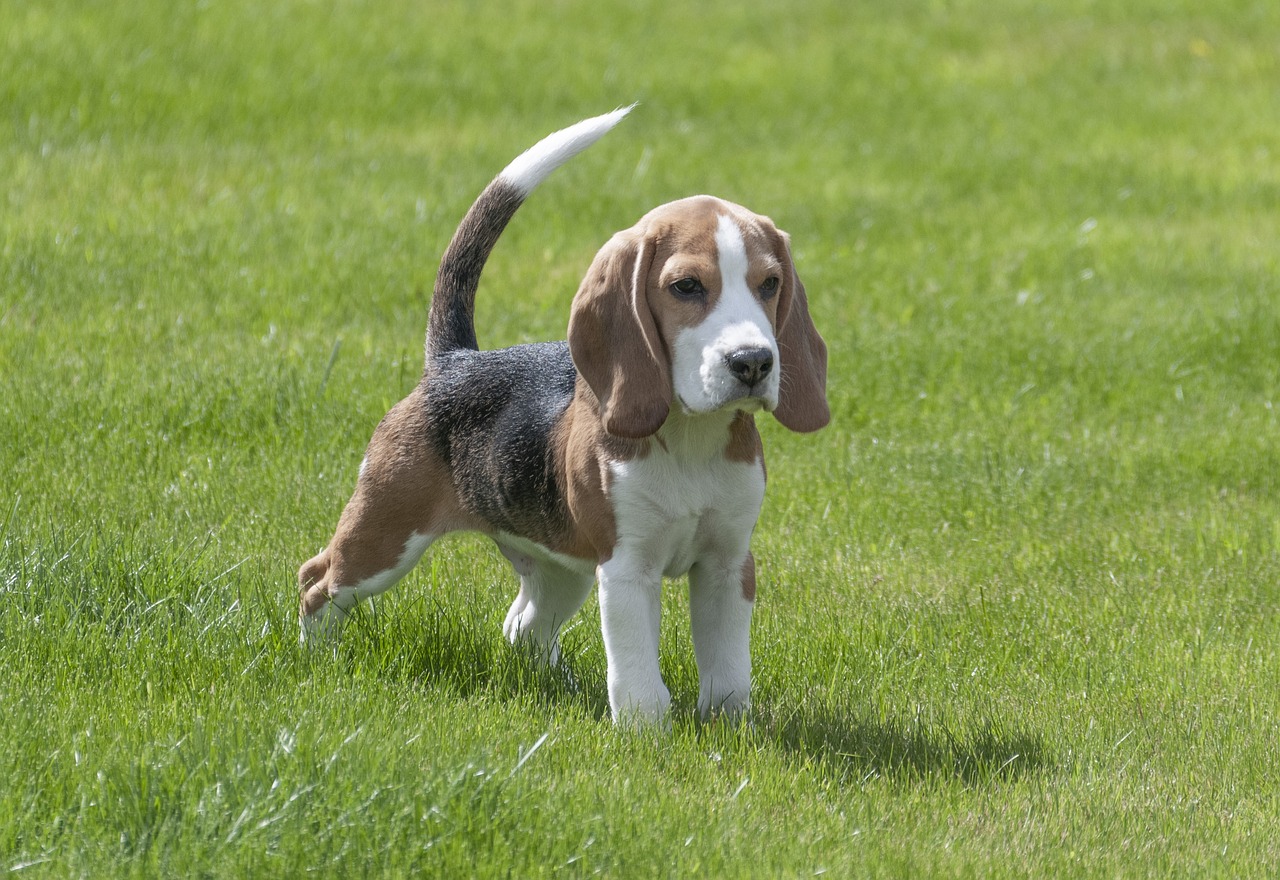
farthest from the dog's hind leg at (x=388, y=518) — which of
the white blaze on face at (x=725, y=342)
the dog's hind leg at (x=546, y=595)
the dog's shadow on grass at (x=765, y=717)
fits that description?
the white blaze on face at (x=725, y=342)

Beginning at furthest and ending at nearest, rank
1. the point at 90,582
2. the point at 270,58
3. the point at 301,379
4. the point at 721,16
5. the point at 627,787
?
the point at 721,16
the point at 270,58
the point at 301,379
the point at 90,582
the point at 627,787

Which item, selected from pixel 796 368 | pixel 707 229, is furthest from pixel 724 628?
pixel 707 229

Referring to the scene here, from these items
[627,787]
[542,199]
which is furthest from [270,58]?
[627,787]

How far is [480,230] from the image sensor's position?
217 inches

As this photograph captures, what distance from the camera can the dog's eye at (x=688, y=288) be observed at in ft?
14.3

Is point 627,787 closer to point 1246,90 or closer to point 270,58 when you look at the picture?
point 270,58

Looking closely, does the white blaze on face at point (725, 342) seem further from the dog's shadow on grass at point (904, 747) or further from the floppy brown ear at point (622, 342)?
the dog's shadow on grass at point (904, 747)

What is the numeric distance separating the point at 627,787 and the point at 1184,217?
9.05m

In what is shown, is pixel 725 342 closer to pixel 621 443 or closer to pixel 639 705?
pixel 621 443

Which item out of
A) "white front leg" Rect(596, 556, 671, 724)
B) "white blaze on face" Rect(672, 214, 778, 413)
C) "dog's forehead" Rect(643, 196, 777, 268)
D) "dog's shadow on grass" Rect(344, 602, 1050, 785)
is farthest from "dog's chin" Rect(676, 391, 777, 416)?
"dog's shadow on grass" Rect(344, 602, 1050, 785)

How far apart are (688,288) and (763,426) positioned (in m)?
3.90

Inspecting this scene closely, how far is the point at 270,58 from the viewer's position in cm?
1304

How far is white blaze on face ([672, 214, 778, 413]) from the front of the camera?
13.9 feet

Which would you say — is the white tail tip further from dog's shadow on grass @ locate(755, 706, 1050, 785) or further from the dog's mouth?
dog's shadow on grass @ locate(755, 706, 1050, 785)
